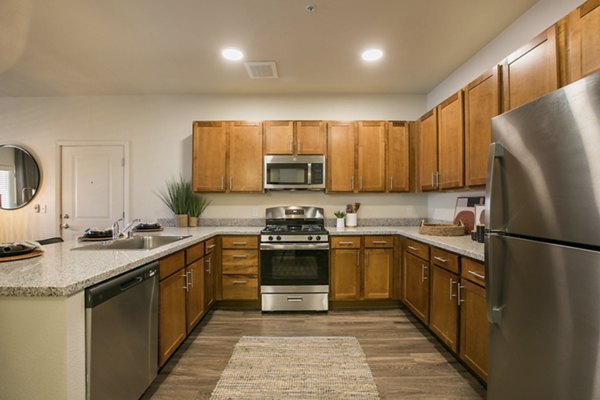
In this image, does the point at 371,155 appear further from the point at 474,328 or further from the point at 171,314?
the point at 171,314

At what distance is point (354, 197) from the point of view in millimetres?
3785

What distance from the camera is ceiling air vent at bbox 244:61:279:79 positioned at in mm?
2871

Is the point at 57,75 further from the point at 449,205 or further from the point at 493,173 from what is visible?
the point at 449,205

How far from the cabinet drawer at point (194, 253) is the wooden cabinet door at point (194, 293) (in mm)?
37

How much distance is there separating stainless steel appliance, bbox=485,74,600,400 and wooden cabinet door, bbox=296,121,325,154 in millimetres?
2230

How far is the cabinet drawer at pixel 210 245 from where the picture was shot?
284cm

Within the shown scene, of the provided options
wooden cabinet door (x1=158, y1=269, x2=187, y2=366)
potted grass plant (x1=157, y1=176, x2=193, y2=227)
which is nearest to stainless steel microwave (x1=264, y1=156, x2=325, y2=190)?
potted grass plant (x1=157, y1=176, x2=193, y2=227)

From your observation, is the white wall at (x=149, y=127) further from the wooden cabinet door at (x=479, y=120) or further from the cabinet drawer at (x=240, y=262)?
the wooden cabinet door at (x=479, y=120)

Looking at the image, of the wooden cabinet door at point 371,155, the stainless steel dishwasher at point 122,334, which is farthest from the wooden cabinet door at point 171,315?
the wooden cabinet door at point 371,155

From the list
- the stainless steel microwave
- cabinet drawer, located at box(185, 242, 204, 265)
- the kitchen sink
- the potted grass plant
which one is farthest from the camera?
the potted grass plant

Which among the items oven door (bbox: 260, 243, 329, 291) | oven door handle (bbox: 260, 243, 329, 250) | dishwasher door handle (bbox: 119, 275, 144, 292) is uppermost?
dishwasher door handle (bbox: 119, 275, 144, 292)

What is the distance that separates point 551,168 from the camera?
1.06 metres

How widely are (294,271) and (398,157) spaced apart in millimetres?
1916

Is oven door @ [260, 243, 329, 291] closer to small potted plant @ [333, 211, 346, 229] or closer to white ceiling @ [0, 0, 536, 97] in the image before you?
small potted plant @ [333, 211, 346, 229]
